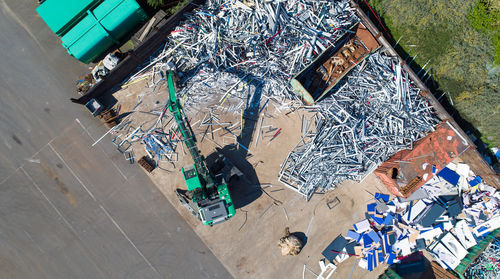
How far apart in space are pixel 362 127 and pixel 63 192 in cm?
1450

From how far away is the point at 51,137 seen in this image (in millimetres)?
14109

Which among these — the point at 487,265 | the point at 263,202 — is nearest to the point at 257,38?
the point at 263,202

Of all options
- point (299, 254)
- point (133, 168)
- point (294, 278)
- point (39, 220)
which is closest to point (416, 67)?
point (299, 254)

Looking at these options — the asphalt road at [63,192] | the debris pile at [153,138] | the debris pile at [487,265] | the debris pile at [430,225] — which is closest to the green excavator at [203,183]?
the debris pile at [153,138]

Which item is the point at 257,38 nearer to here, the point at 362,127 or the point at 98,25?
the point at 362,127

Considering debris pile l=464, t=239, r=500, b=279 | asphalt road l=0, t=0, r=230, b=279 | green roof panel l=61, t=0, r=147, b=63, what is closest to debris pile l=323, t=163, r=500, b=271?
debris pile l=464, t=239, r=500, b=279

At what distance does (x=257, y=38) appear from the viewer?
13898 mm

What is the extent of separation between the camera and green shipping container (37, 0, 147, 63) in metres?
13.2

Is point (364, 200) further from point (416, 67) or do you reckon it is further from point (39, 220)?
A: point (39, 220)

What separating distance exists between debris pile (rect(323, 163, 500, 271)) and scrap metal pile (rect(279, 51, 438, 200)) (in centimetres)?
227

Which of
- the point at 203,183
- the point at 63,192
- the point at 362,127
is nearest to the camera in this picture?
the point at 203,183

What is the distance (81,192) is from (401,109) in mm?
15676

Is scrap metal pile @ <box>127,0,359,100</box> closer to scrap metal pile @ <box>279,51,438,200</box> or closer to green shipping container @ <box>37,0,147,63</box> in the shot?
green shipping container @ <box>37,0,147,63</box>

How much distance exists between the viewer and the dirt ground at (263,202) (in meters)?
14.1
